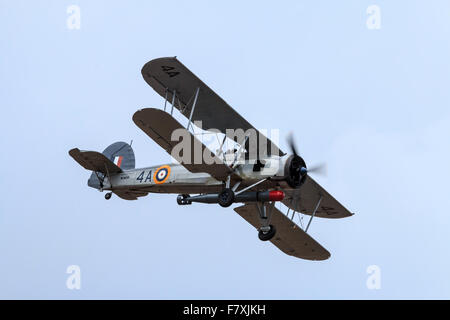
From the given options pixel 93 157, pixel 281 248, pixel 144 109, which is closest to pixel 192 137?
pixel 144 109

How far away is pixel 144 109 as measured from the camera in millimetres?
19984

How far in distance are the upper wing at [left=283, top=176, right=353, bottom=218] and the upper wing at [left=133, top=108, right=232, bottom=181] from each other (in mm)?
3280

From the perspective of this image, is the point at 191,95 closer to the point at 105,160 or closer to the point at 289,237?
the point at 105,160

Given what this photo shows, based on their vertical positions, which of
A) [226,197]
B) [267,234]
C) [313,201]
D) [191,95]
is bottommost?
[267,234]

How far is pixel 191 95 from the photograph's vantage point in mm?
21734

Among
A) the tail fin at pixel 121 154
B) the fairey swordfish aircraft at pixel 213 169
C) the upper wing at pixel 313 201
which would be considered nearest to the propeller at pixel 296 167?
the fairey swordfish aircraft at pixel 213 169

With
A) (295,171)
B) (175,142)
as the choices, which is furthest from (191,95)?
(295,171)

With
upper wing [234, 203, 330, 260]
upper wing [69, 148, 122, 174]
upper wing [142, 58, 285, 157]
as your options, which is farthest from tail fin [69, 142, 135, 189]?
upper wing [234, 203, 330, 260]

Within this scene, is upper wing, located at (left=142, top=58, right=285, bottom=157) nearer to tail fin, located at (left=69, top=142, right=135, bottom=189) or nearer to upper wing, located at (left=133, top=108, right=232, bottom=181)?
upper wing, located at (left=133, top=108, right=232, bottom=181)

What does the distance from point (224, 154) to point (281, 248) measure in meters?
4.65

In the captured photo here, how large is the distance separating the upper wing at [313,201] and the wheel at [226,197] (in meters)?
3.20

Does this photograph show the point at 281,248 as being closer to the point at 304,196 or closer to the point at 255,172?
the point at 304,196

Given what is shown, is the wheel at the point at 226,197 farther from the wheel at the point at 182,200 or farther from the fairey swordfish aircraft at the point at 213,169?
the wheel at the point at 182,200

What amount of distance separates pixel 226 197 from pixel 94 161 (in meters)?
4.62
